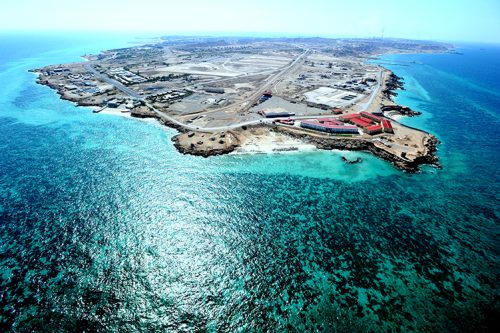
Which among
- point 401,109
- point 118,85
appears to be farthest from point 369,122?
point 118,85

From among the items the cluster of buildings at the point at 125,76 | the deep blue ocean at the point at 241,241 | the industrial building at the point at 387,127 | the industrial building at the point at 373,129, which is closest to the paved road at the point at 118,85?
the cluster of buildings at the point at 125,76

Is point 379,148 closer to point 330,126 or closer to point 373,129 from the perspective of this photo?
point 373,129

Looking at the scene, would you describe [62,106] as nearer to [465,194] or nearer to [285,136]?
[285,136]

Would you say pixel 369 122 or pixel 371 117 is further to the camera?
pixel 371 117

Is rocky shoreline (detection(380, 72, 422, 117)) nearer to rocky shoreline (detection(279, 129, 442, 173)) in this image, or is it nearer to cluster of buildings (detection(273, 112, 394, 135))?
cluster of buildings (detection(273, 112, 394, 135))

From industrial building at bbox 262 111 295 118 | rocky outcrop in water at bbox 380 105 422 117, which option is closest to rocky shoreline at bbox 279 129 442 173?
industrial building at bbox 262 111 295 118
